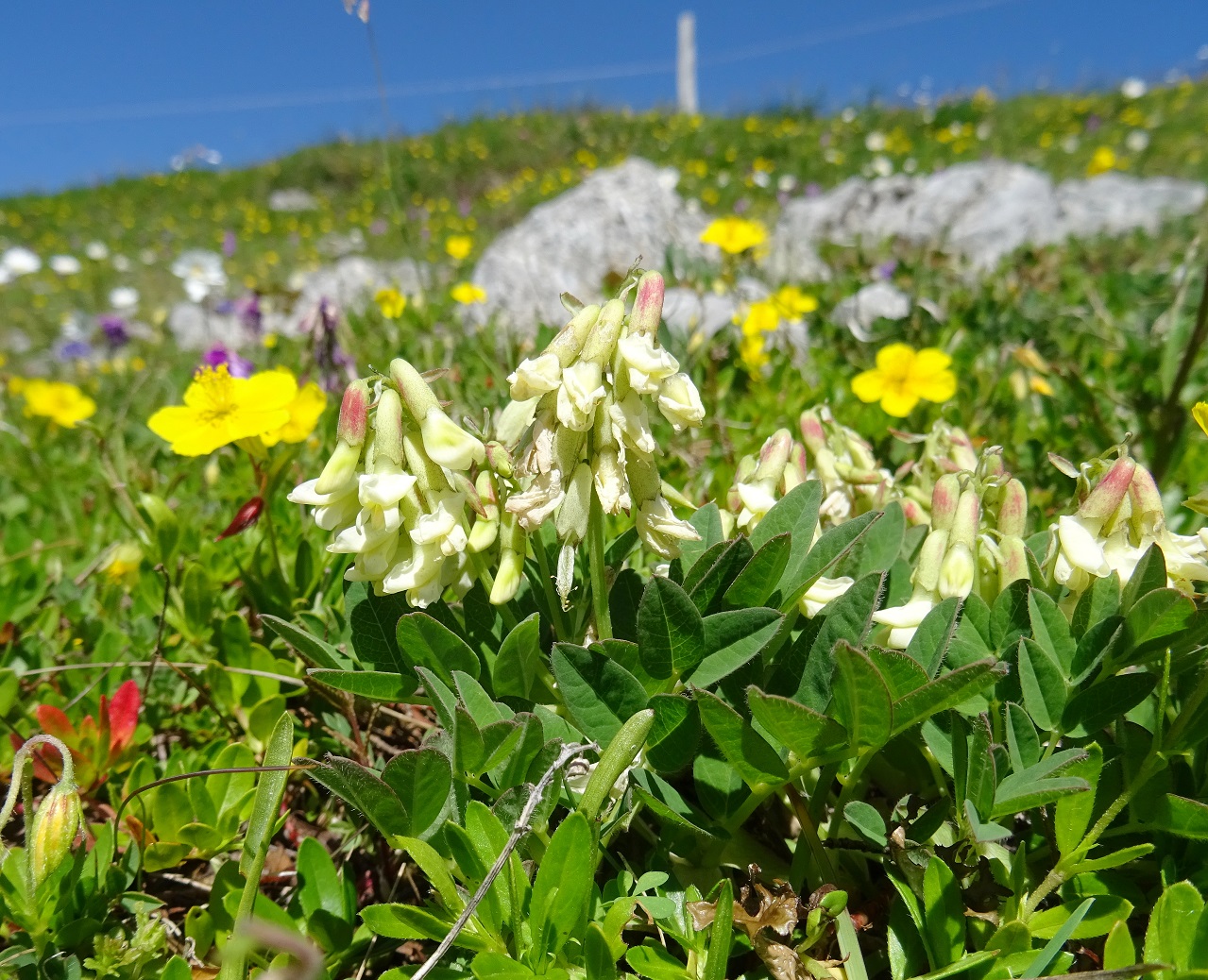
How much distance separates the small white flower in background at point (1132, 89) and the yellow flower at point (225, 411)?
1816 cm

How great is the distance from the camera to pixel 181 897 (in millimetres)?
1514

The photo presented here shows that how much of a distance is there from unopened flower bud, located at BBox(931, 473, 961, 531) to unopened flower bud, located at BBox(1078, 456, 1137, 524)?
18 centimetres

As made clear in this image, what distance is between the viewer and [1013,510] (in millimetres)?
1344

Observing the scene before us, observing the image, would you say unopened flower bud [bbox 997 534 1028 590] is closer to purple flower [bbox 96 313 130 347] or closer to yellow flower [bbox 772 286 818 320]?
yellow flower [bbox 772 286 818 320]

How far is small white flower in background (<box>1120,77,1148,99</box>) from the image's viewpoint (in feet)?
50.2

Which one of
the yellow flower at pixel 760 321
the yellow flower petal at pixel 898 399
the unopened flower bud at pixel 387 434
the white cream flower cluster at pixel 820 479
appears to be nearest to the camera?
the unopened flower bud at pixel 387 434

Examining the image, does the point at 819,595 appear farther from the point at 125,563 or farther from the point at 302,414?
the point at 125,563

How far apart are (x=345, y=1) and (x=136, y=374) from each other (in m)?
4.27

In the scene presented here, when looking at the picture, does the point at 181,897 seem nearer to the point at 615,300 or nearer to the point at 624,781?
the point at 624,781

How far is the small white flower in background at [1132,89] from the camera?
15.3 m

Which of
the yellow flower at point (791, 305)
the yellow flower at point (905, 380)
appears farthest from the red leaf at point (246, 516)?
the yellow flower at point (791, 305)

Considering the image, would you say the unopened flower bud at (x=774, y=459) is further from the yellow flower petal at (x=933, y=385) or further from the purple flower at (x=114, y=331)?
the purple flower at (x=114, y=331)

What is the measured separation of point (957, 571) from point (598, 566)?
54cm

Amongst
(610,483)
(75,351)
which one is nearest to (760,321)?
(610,483)
